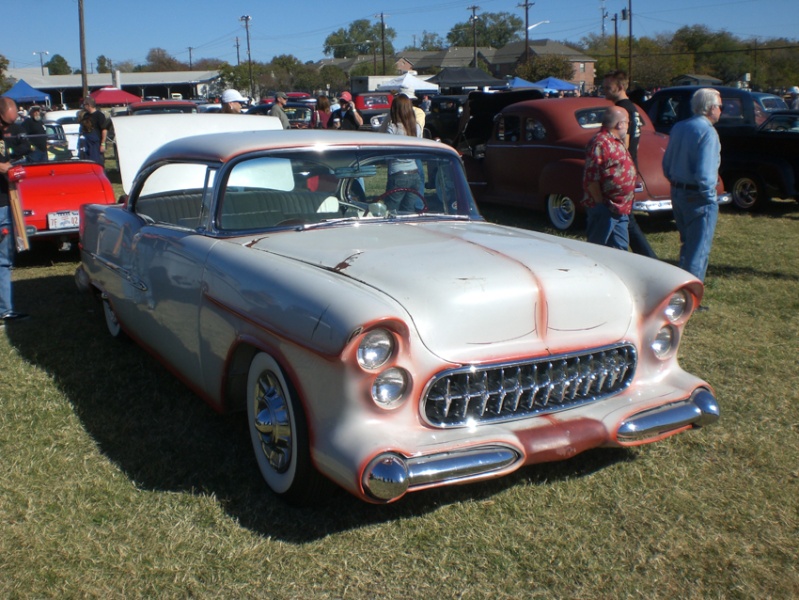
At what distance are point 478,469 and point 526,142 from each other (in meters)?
7.96

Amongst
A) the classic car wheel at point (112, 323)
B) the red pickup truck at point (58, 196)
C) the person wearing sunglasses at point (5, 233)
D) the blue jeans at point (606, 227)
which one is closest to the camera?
the classic car wheel at point (112, 323)

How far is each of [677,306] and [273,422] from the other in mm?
1821

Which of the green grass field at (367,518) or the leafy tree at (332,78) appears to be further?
the leafy tree at (332,78)

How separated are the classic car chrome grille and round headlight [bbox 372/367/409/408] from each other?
0.10m

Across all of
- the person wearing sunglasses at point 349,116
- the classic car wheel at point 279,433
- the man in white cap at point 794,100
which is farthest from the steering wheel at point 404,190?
the man in white cap at point 794,100

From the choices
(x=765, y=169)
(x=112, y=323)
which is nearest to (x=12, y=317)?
(x=112, y=323)

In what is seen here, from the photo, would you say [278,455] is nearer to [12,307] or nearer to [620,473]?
[620,473]

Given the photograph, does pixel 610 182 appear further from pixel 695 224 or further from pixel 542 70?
pixel 542 70

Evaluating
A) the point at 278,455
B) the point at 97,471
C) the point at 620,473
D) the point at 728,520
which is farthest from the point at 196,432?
the point at 728,520

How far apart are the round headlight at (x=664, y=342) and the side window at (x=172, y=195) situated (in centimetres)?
259

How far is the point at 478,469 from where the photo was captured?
278 cm

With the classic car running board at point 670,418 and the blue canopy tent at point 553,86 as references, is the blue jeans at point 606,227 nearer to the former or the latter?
the classic car running board at point 670,418

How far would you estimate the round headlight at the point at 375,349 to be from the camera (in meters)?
2.74

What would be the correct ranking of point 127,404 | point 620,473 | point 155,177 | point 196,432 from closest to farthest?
1. point 620,473
2. point 196,432
3. point 127,404
4. point 155,177
